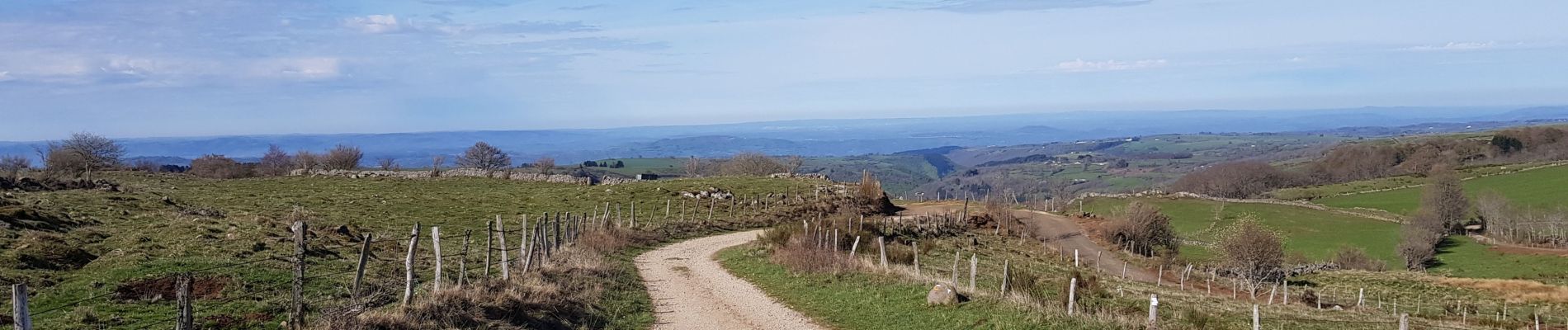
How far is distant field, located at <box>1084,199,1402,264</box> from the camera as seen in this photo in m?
63.3

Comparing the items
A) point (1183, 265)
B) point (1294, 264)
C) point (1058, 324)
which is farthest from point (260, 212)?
point (1294, 264)

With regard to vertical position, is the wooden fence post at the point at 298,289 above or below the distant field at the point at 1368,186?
above

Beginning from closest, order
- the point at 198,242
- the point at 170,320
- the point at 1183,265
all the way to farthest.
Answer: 1. the point at 170,320
2. the point at 198,242
3. the point at 1183,265

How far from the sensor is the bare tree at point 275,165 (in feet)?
225

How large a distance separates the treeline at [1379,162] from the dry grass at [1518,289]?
75.0 metres

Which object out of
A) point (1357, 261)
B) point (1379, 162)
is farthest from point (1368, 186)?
point (1357, 261)

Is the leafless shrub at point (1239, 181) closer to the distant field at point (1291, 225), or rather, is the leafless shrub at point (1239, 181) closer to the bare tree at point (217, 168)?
the distant field at point (1291, 225)

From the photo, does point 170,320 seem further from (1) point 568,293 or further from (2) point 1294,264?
(2) point 1294,264

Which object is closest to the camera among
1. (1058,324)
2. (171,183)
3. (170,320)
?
(170,320)

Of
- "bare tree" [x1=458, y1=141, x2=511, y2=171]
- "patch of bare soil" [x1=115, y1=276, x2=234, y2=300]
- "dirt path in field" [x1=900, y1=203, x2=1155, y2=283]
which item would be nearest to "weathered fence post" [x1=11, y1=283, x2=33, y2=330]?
"patch of bare soil" [x1=115, y1=276, x2=234, y2=300]

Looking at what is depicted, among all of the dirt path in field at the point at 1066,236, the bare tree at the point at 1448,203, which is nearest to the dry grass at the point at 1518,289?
the dirt path in field at the point at 1066,236

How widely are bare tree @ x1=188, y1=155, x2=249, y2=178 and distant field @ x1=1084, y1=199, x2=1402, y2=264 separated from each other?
64.5 m

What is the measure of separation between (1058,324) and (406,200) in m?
36.1

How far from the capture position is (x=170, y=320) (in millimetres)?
12508
